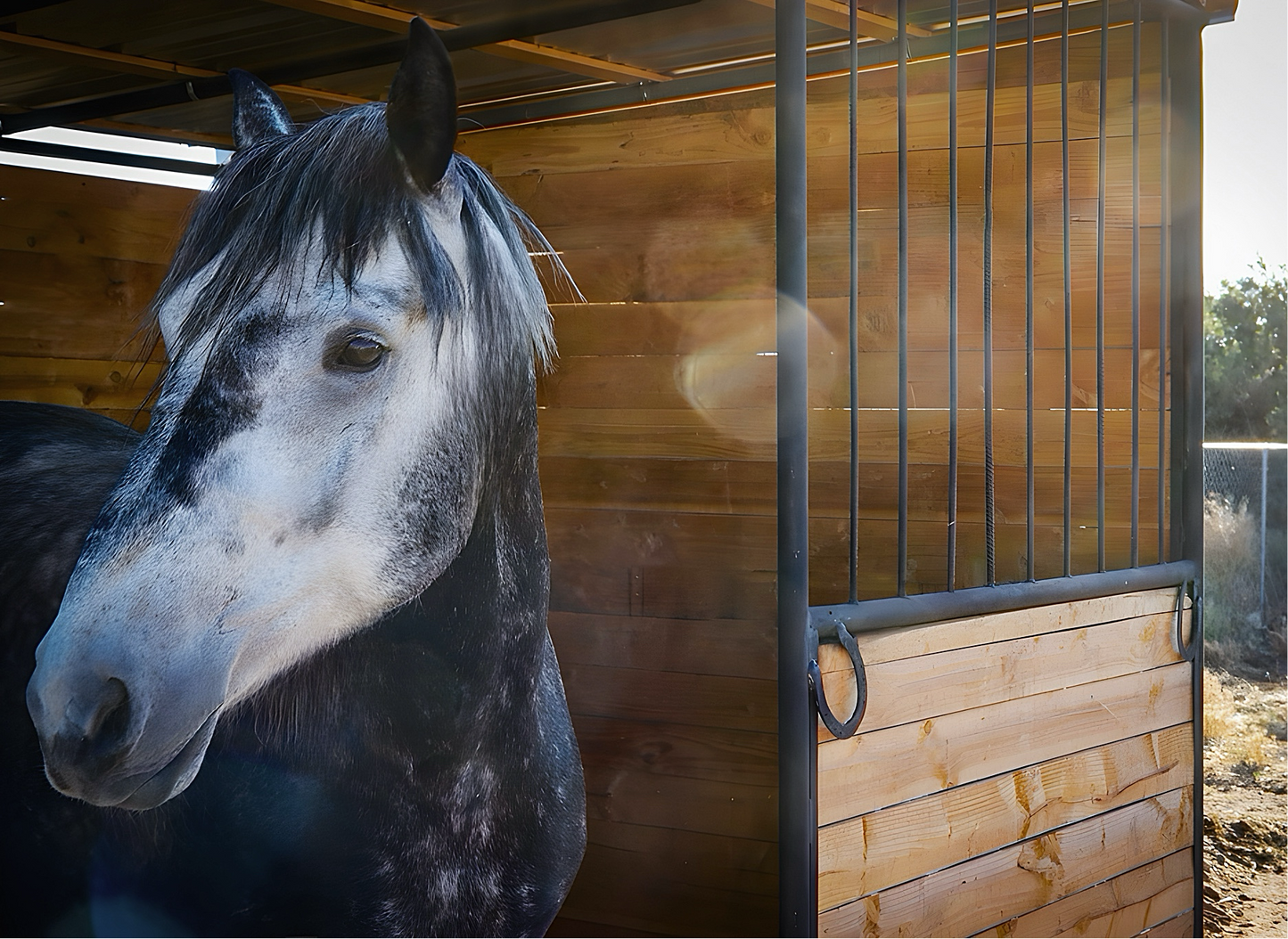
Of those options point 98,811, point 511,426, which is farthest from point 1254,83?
point 98,811

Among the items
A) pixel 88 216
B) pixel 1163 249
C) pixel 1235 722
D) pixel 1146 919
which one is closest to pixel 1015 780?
pixel 1146 919

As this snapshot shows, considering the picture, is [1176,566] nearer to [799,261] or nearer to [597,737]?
[799,261]

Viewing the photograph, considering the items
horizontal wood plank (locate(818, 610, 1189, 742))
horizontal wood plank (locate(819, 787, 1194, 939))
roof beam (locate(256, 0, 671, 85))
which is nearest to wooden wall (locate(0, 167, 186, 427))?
roof beam (locate(256, 0, 671, 85))

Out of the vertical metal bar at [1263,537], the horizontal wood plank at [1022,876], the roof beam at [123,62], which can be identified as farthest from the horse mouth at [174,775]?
the vertical metal bar at [1263,537]

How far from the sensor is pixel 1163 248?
1995mm

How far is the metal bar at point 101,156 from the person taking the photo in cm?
215

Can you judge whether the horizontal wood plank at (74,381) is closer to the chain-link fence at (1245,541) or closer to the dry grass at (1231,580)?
the dry grass at (1231,580)

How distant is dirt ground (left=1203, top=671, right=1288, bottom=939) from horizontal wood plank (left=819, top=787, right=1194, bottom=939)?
75 centimetres

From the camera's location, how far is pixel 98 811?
1.16 metres

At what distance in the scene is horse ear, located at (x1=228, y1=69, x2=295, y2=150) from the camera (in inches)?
51.8

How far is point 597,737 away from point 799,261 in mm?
1480

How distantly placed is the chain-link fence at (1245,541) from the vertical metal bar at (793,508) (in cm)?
478

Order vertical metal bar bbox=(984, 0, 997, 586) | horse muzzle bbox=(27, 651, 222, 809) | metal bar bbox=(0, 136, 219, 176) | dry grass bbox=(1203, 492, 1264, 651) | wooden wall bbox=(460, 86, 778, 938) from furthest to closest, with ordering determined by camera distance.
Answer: dry grass bbox=(1203, 492, 1264, 651)
wooden wall bbox=(460, 86, 778, 938)
metal bar bbox=(0, 136, 219, 176)
vertical metal bar bbox=(984, 0, 997, 586)
horse muzzle bbox=(27, 651, 222, 809)

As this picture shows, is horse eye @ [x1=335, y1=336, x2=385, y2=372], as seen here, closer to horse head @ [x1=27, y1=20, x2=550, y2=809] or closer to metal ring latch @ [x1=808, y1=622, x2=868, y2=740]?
horse head @ [x1=27, y1=20, x2=550, y2=809]
